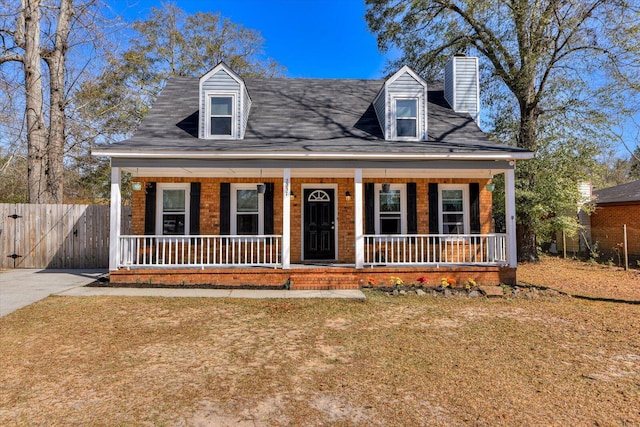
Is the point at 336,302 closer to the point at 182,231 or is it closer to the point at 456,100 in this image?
the point at 182,231

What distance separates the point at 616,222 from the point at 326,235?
13.4 m

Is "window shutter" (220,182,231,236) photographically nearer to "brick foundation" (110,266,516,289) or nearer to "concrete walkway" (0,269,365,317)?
"brick foundation" (110,266,516,289)

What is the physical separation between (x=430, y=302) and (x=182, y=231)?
686cm

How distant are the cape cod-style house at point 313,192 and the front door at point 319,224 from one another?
0.03 m

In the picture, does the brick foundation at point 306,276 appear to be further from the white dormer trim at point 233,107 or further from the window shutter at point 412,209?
the white dormer trim at point 233,107

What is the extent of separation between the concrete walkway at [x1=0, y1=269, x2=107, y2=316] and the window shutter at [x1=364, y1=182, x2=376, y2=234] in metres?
7.27

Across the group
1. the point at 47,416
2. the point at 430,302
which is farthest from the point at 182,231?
the point at 47,416

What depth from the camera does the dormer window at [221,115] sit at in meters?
10.2

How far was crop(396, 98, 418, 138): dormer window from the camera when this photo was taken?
34.4 feet

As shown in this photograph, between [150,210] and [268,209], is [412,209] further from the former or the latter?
[150,210]

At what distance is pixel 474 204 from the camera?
10.6 metres

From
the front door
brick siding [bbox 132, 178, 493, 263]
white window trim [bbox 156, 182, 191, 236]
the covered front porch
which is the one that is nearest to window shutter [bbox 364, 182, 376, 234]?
the covered front porch

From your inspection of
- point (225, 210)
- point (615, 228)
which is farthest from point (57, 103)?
point (615, 228)

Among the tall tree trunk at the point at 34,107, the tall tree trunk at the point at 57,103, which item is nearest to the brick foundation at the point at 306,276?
the tall tree trunk at the point at 34,107
